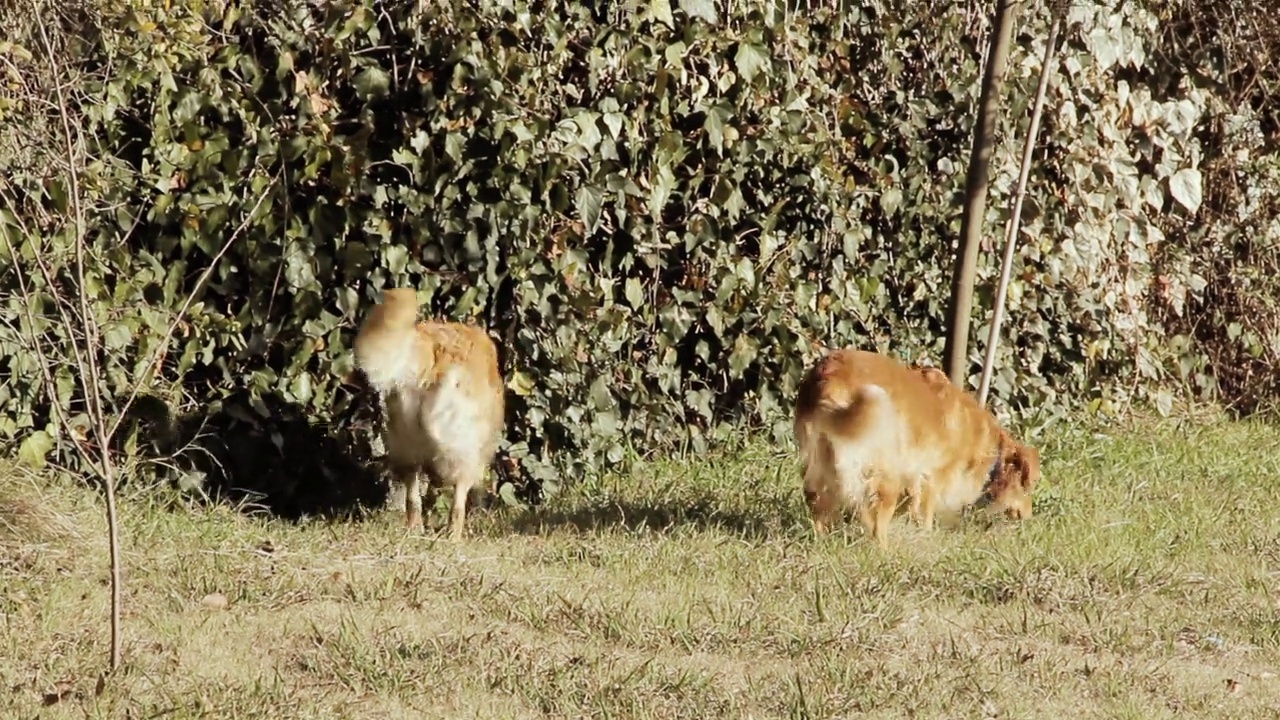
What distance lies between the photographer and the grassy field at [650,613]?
513cm

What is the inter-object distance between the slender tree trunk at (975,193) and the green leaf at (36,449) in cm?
392

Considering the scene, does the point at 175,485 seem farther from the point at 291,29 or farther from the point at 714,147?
the point at 714,147

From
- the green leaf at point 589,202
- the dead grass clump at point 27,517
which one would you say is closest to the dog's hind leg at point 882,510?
the green leaf at point 589,202

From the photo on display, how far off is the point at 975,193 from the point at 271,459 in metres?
3.34

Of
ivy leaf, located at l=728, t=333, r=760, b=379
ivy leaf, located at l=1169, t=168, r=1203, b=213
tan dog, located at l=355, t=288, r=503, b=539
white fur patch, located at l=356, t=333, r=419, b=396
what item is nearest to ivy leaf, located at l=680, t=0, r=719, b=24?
ivy leaf, located at l=728, t=333, r=760, b=379

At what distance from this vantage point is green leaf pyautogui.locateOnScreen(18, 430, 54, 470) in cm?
674

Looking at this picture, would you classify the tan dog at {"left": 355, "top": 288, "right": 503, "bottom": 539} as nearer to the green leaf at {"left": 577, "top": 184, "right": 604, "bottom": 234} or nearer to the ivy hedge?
the ivy hedge

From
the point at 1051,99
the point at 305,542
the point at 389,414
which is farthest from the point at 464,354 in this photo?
the point at 1051,99

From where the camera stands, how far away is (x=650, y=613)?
5855mm

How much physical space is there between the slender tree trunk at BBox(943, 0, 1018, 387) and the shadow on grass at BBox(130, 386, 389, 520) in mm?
2673

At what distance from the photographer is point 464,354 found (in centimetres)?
679

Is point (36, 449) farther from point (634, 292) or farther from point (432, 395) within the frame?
point (634, 292)

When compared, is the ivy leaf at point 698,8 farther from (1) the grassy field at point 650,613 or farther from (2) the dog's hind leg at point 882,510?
(2) the dog's hind leg at point 882,510

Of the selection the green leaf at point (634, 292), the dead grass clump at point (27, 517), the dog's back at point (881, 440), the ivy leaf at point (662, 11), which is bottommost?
the dead grass clump at point (27, 517)
